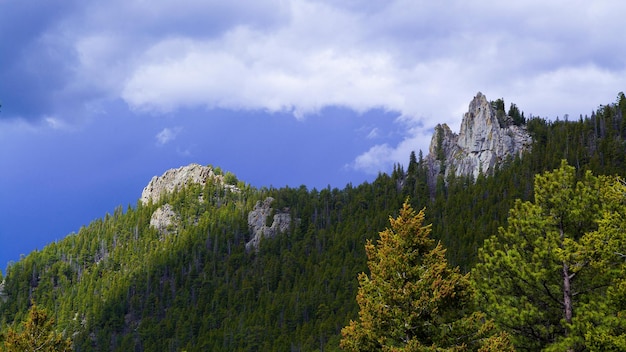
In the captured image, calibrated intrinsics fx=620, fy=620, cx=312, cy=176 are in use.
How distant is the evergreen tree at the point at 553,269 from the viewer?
989 inches

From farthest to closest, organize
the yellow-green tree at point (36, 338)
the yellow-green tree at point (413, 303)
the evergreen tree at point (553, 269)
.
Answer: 1. the yellow-green tree at point (36, 338)
2. the evergreen tree at point (553, 269)
3. the yellow-green tree at point (413, 303)

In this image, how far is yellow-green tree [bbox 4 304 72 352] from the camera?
31.4 meters

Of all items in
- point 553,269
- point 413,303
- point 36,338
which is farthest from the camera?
point 36,338

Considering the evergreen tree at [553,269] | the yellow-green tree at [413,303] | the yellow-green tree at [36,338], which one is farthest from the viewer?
the yellow-green tree at [36,338]

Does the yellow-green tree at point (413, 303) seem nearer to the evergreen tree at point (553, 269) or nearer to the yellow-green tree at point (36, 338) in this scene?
the evergreen tree at point (553, 269)

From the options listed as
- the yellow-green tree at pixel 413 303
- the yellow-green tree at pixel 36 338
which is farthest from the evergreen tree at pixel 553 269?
the yellow-green tree at pixel 36 338

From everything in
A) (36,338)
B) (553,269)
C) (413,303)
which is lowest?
(413,303)

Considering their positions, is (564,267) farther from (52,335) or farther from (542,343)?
(52,335)

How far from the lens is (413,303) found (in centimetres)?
2295

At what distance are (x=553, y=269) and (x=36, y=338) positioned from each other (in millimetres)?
25665

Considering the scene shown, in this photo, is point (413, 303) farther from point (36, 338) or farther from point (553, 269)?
point (36, 338)

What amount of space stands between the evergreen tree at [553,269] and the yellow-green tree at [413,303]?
11.3ft

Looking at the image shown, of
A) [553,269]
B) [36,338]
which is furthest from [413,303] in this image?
[36,338]

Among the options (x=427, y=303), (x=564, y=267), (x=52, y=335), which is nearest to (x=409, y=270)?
(x=427, y=303)
